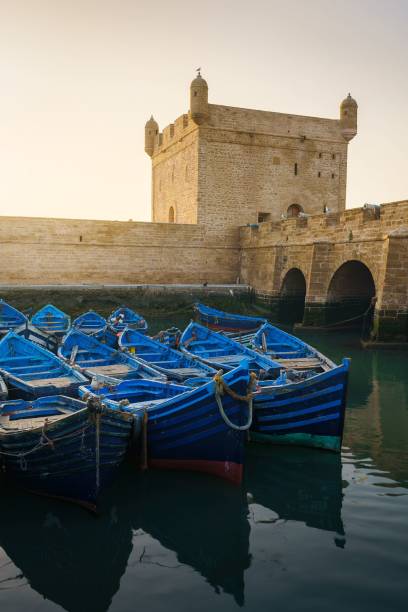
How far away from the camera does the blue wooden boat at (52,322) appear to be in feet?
51.9

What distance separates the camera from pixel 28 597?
16.1ft

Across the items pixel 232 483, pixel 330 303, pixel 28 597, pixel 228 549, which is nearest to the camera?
pixel 28 597

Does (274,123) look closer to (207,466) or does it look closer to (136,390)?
(136,390)

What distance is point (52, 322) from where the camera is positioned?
16.5m

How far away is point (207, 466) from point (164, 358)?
389cm

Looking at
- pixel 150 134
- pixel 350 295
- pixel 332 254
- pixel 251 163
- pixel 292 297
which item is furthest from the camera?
pixel 150 134

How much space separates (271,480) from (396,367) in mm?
8433

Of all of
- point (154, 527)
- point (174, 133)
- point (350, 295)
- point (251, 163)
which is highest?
point (174, 133)

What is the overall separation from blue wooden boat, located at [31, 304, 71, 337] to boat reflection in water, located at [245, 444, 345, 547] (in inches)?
355

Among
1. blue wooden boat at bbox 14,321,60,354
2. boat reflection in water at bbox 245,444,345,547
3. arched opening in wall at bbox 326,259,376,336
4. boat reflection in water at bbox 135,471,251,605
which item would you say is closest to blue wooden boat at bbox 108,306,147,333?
blue wooden boat at bbox 14,321,60,354

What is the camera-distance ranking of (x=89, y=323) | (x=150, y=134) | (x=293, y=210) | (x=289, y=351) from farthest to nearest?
(x=150, y=134) < (x=293, y=210) < (x=89, y=323) < (x=289, y=351)

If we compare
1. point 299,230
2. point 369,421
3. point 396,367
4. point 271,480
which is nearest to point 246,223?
point 299,230

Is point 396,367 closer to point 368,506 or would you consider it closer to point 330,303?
point 330,303

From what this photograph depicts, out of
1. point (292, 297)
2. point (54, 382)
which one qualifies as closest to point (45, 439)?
point (54, 382)
